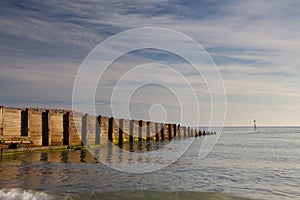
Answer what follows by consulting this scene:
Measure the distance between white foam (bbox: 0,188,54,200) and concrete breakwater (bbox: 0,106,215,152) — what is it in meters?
10.3

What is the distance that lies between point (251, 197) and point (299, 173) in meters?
8.80

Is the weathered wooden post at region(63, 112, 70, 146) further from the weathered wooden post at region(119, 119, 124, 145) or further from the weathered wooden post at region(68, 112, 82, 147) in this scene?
the weathered wooden post at region(119, 119, 124, 145)

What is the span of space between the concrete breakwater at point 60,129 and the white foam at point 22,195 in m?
10.3

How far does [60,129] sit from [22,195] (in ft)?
54.1

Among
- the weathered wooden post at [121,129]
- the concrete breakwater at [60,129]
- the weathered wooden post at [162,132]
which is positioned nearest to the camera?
the concrete breakwater at [60,129]

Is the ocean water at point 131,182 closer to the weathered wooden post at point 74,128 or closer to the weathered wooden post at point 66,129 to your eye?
the weathered wooden post at point 66,129

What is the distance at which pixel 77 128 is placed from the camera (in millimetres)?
29375

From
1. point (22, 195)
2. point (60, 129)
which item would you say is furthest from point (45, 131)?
point (22, 195)

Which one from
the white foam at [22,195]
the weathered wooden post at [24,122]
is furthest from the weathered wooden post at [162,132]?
the white foam at [22,195]

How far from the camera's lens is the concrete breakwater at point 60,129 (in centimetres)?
2144

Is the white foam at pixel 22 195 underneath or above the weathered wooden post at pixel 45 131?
underneath

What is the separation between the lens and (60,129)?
88.5 feet

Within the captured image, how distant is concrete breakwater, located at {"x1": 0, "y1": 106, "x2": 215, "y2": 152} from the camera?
2144cm

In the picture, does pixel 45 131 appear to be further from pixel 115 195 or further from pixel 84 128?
pixel 115 195
